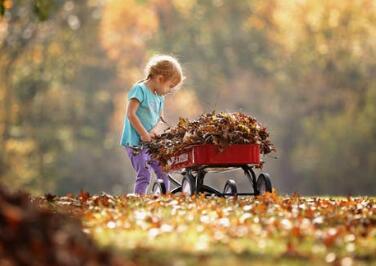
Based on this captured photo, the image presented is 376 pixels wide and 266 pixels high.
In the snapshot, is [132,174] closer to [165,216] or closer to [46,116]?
[46,116]

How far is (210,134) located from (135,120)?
5.36ft

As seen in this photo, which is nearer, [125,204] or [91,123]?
[125,204]

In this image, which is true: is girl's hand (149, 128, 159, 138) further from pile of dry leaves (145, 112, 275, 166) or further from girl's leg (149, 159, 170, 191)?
girl's leg (149, 159, 170, 191)

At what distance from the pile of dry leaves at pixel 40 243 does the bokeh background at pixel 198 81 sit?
38813 millimetres

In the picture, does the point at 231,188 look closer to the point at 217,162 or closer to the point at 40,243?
the point at 217,162

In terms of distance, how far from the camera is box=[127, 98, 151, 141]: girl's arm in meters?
14.3

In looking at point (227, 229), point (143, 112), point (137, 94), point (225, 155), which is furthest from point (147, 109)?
point (227, 229)

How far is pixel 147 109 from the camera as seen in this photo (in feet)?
49.2

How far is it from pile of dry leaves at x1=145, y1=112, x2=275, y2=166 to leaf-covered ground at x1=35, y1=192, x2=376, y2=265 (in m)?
1.01

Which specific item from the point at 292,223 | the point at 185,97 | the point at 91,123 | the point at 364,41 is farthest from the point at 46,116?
the point at 292,223

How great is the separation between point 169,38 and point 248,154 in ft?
181

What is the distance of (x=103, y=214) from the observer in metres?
10.2

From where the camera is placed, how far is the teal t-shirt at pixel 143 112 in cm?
1477

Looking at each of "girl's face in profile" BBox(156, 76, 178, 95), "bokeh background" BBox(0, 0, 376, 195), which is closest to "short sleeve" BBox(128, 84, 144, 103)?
"girl's face in profile" BBox(156, 76, 178, 95)
